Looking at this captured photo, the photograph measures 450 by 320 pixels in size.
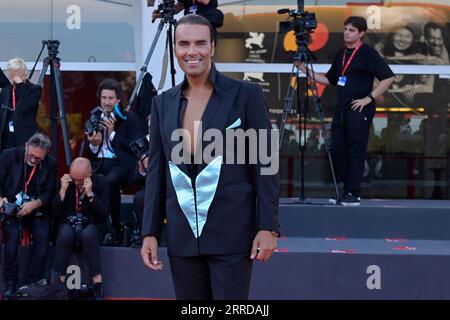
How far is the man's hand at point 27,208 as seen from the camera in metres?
6.58

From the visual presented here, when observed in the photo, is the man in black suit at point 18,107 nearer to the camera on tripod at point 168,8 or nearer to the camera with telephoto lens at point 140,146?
the camera with telephoto lens at point 140,146

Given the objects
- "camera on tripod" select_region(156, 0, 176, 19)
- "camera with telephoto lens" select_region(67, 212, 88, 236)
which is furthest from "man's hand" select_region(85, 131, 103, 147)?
"camera on tripod" select_region(156, 0, 176, 19)

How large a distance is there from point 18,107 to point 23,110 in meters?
0.05

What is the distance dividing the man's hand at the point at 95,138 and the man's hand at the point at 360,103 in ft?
7.66

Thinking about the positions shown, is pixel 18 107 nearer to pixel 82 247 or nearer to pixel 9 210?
pixel 9 210

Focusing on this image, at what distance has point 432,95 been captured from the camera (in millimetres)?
10477

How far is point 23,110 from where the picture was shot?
735 centimetres

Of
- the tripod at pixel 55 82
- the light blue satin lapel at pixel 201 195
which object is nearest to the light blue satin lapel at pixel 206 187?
the light blue satin lapel at pixel 201 195

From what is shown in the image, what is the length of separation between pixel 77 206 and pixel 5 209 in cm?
58

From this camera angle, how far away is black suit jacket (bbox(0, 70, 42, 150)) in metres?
7.33

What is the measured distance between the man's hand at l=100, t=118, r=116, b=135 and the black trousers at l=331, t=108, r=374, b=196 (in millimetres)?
2100
